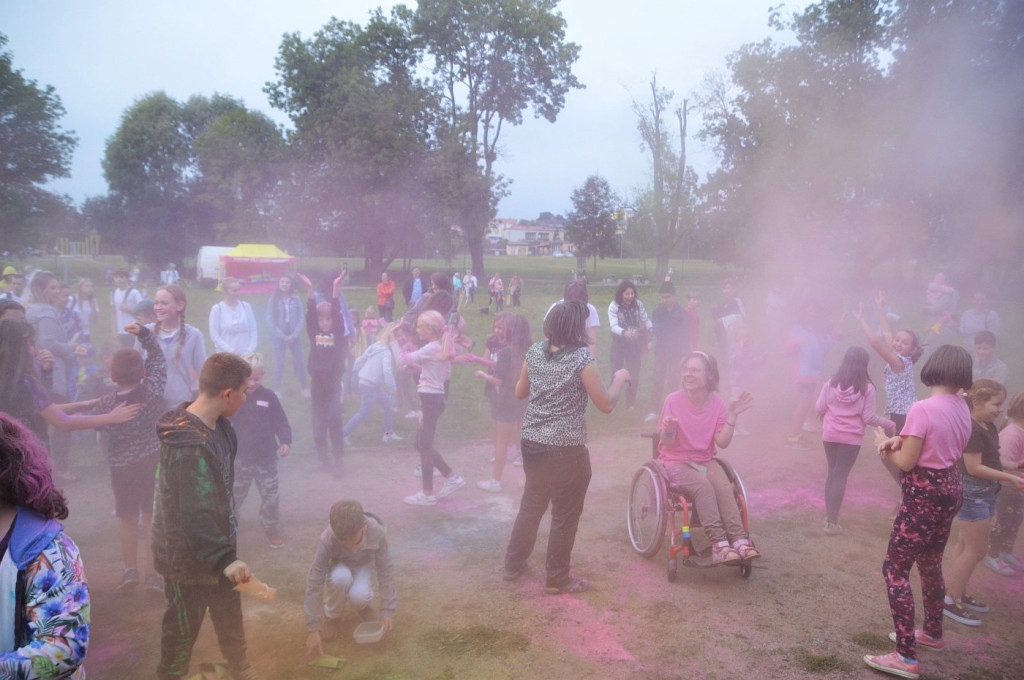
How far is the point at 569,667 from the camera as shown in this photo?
323 centimetres

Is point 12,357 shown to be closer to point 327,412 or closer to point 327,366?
point 327,366

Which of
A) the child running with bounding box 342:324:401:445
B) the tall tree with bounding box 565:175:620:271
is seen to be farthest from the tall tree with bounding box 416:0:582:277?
the child running with bounding box 342:324:401:445

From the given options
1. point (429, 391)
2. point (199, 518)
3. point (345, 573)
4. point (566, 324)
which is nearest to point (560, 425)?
point (566, 324)

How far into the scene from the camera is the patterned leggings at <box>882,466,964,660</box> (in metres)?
3.20

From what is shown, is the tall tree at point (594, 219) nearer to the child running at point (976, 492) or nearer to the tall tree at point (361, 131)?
the tall tree at point (361, 131)

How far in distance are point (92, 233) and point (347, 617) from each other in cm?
5146

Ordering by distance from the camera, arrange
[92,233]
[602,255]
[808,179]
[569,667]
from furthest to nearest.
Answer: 1. [92,233]
2. [602,255]
3. [808,179]
4. [569,667]

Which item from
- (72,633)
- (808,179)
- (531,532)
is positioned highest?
(808,179)

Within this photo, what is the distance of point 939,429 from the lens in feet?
10.4

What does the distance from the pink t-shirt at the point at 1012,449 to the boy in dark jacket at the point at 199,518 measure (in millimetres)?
4160

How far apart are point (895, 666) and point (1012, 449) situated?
1.64 m

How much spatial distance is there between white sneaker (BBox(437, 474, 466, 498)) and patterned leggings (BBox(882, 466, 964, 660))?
3.31 m

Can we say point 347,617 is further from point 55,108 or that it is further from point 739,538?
point 55,108

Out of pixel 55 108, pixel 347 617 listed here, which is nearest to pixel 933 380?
pixel 347 617
